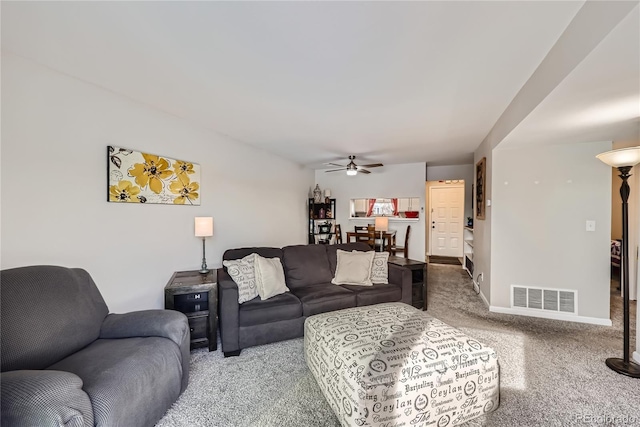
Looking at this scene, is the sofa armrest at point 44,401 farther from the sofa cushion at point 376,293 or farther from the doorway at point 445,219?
the doorway at point 445,219

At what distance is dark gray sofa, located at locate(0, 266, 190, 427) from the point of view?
105cm

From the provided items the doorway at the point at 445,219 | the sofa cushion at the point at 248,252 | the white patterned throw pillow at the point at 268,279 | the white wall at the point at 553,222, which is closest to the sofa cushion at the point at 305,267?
the sofa cushion at the point at 248,252

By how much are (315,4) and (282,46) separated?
407 millimetres

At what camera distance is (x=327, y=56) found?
1.82 m

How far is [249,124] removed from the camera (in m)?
3.26

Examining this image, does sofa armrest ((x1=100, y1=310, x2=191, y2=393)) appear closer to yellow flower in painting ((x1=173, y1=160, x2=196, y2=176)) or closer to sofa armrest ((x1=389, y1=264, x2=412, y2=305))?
yellow flower in painting ((x1=173, y1=160, x2=196, y2=176))

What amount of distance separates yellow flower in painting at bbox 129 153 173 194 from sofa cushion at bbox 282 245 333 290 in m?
1.55

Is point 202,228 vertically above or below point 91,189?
below

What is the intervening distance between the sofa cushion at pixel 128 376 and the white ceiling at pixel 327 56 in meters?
1.87

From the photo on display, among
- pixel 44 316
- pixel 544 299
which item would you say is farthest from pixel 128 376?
pixel 544 299

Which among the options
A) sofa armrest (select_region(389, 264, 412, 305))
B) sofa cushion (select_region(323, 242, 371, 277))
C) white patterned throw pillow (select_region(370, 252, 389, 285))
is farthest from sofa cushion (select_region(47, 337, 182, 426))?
sofa armrest (select_region(389, 264, 412, 305))

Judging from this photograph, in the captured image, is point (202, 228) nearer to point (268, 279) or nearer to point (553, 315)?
point (268, 279)

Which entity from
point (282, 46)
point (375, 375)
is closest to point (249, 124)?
point (282, 46)

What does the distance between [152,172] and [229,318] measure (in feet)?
5.50
